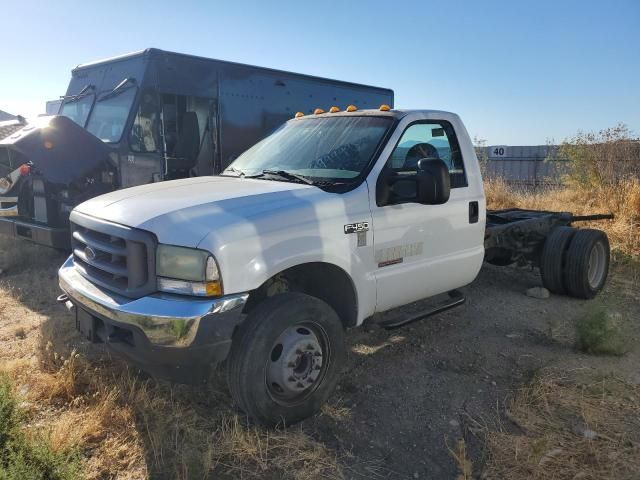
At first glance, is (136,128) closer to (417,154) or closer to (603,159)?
(417,154)

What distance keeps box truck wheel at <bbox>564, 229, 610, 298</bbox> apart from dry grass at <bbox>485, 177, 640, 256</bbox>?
2.06 metres

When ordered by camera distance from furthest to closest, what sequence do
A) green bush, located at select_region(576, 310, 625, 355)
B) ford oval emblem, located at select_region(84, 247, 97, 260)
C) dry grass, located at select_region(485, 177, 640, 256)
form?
dry grass, located at select_region(485, 177, 640, 256) → green bush, located at select_region(576, 310, 625, 355) → ford oval emblem, located at select_region(84, 247, 97, 260)

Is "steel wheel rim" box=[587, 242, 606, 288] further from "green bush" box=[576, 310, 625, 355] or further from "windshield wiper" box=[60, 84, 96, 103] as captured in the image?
"windshield wiper" box=[60, 84, 96, 103]

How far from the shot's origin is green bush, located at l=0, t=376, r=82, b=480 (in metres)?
2.53

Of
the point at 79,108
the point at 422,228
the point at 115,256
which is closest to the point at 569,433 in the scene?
the point at 422,228

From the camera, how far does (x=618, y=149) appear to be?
36.0 feet

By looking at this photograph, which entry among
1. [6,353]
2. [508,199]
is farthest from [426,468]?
[508,199]

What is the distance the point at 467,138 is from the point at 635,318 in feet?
→ 9.43

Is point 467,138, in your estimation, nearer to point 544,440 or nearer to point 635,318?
point 544,440

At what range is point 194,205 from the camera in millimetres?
3037

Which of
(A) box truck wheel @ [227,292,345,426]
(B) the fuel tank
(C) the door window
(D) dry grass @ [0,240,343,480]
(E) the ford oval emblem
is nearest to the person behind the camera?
(D) dry grass @ [0,240,343,480]

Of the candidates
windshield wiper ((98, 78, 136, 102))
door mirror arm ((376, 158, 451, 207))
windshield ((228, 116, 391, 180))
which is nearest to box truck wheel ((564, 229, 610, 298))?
door mirror arm ((376, 158, 451, 207))

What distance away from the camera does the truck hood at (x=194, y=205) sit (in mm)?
2818

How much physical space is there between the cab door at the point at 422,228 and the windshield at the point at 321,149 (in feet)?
0.66
